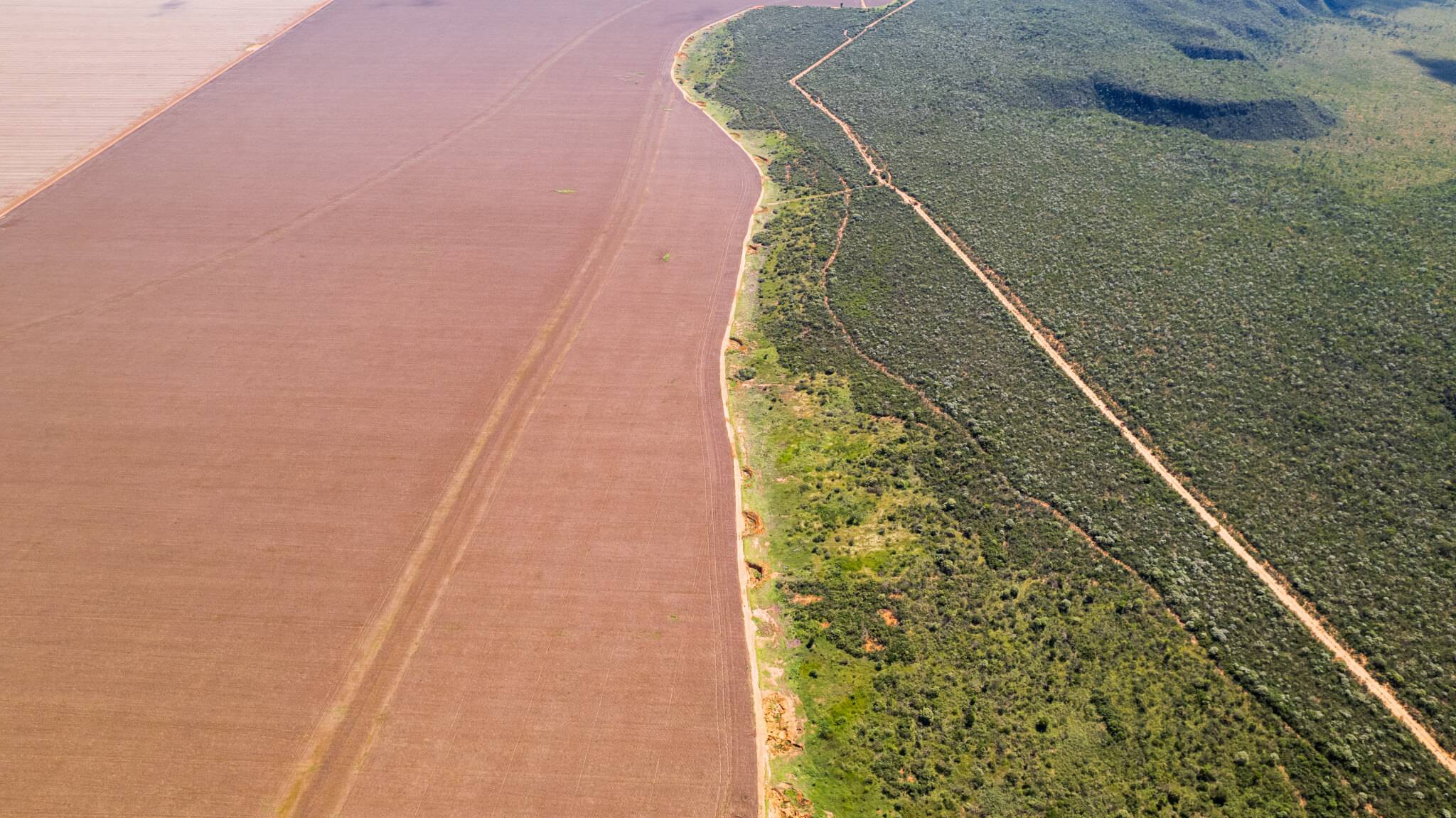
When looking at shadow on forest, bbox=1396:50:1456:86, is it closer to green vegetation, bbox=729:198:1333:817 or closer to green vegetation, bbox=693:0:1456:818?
green vegetation, bbox=693:0:1456:818

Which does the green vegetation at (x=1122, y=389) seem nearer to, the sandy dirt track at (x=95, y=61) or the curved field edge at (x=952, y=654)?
the curved field edge at (x=952, y=654)

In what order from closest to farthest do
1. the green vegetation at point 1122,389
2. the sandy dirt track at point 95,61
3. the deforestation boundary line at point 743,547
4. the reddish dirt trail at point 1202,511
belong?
1. the deforestation boundary line at point 743,547
2. the reddish dirt trail at point 1202,511
3. the green vegetation at point 1122,389
4. the sandy dirt track at point 95,61

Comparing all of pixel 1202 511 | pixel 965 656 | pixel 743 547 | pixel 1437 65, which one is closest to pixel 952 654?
pixel 965 656

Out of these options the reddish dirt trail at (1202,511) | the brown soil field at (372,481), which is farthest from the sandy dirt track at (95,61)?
the reddish dirt trail at (1202,511)

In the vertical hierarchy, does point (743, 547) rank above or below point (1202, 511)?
below

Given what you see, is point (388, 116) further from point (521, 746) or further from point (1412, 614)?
point (1412, 614)

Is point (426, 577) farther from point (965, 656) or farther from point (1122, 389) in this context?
point (1122, 389)

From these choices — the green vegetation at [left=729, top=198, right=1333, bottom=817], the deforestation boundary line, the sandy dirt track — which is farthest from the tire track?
the sandy dirt track
